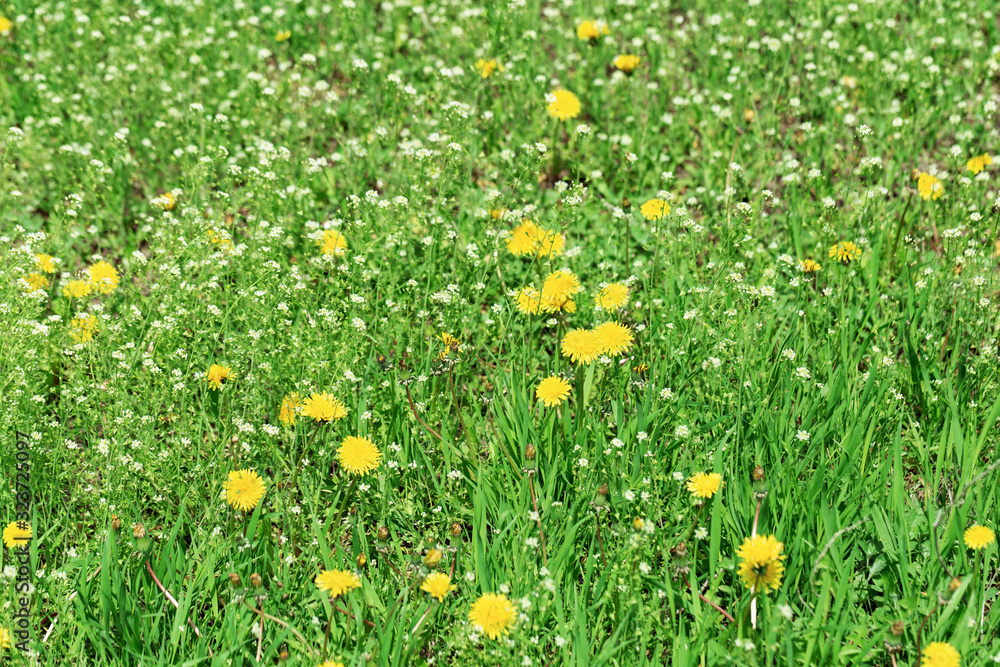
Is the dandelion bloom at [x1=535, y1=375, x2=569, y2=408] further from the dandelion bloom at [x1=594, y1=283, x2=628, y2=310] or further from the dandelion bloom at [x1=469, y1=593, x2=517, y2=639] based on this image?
the dandelion bloom at [x1=469, y1=593, x2=517, y2=639]

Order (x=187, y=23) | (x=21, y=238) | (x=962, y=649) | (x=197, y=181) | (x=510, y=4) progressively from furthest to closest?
(x=187, y=23), (x=510, y=4), (x=21, y=238), (x=197, y=181), (x=962, y=649)

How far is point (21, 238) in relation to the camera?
162 inches

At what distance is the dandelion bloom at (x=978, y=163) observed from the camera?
3990 millimetres

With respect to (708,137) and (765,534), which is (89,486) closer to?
(765,534)

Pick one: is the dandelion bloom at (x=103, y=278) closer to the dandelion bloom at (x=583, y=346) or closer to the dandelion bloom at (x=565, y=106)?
the dandelion bloom at (x=583, y=346)

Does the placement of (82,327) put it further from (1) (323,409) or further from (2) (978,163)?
(2) (978,163)

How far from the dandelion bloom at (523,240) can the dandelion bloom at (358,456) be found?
1256 mm

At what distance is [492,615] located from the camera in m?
2.13

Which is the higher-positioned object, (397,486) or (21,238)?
(21,238)

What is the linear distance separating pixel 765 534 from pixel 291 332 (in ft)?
6.20

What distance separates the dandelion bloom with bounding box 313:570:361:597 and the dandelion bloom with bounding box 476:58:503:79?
294 cm

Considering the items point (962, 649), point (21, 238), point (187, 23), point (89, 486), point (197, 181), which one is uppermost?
point (187, 23)

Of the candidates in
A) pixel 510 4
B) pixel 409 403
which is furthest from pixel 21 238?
pixel 510 4

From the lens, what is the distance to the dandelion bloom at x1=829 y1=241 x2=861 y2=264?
346 cm
